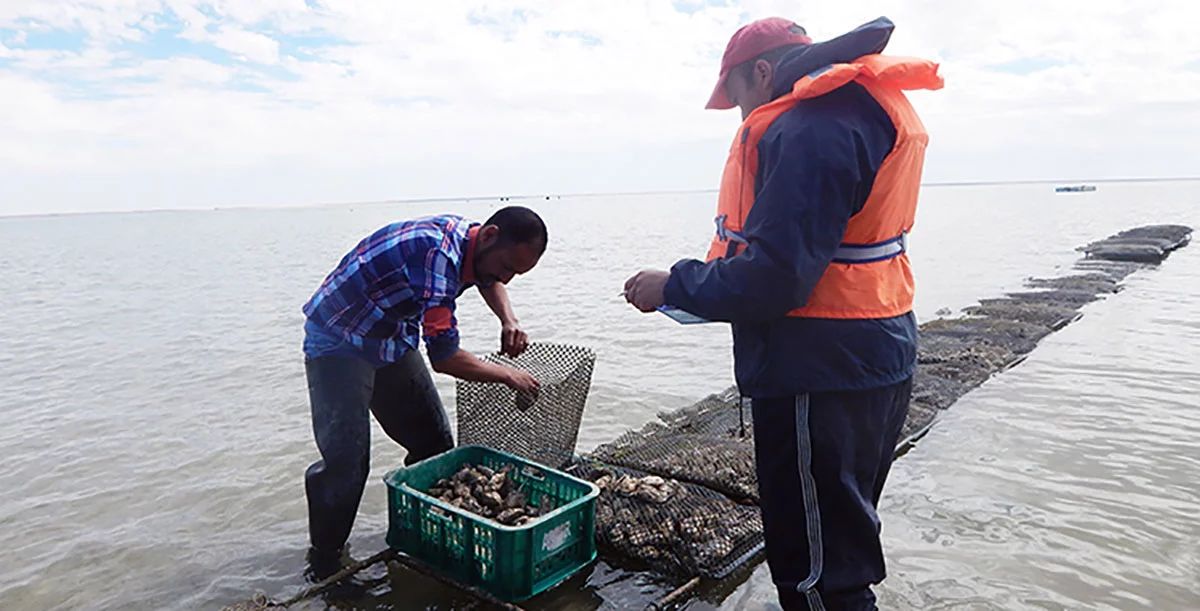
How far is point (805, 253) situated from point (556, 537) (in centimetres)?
214

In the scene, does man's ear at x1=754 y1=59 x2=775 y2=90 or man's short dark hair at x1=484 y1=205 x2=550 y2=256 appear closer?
man's ear at x1=754 y1=59 x2=775 y2=90

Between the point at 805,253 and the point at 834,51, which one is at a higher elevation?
the point at 834,51

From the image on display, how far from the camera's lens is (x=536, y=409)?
4684 mm

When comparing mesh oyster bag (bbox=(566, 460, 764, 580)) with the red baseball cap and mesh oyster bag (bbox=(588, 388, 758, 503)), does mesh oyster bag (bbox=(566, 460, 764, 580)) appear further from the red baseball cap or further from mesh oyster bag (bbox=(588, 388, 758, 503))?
the red baseball cap

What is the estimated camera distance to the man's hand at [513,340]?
13.8ft

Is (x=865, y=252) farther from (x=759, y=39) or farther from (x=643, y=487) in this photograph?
(x=643, y=487)

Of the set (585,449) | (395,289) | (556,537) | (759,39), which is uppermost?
(759,39)

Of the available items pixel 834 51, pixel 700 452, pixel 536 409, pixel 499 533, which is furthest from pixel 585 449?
pixel 834 51

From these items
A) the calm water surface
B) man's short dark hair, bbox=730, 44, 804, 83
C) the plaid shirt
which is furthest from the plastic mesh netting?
man's short dark hair, bbox=730, 44, 804, 83

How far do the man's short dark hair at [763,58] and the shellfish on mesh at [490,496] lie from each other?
229 cm

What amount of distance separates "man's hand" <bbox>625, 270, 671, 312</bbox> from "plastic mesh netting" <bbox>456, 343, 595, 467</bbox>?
6.24 feet

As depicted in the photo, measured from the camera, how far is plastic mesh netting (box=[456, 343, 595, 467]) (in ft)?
15.0

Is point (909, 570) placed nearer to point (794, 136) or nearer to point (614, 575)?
point (614, 575)

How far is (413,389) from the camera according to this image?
4.22m
